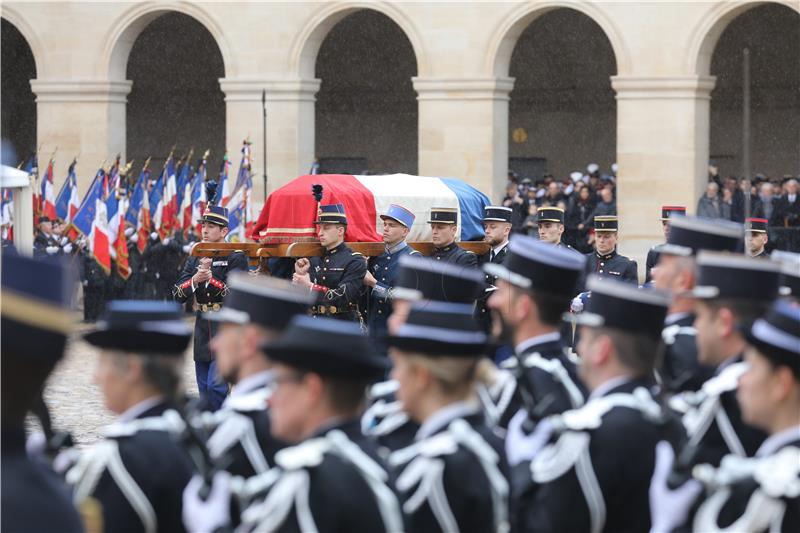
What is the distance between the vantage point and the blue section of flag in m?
14.9

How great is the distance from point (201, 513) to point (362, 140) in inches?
1140

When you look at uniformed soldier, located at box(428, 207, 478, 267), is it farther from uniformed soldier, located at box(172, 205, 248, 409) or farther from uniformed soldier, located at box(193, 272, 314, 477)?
uniformed soldier, located at box(193, 272, 314, 477)

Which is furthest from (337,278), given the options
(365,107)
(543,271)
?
(365,107)

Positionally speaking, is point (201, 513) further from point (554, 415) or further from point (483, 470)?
point (554, 415)

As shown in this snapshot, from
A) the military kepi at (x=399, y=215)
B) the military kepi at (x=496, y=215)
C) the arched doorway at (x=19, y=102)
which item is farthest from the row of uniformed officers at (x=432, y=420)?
the arched doorway at (x=19, y=102)

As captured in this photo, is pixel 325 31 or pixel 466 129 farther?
pixel 325 31

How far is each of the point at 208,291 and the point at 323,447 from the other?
26.0 feet

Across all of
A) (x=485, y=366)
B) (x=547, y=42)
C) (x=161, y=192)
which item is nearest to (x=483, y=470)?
(x=485, y=366)

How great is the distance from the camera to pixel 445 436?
13.5ft

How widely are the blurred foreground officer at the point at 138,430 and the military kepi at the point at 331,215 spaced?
23.4 ft

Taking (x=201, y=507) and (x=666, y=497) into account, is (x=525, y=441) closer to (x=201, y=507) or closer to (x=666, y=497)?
(x=666, y=497)

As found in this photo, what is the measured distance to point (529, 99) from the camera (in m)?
32.1

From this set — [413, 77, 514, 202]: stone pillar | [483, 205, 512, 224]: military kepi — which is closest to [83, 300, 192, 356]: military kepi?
[483, 205, 512, 224]: military kepi

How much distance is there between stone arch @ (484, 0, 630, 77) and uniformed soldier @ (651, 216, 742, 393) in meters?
17.6
